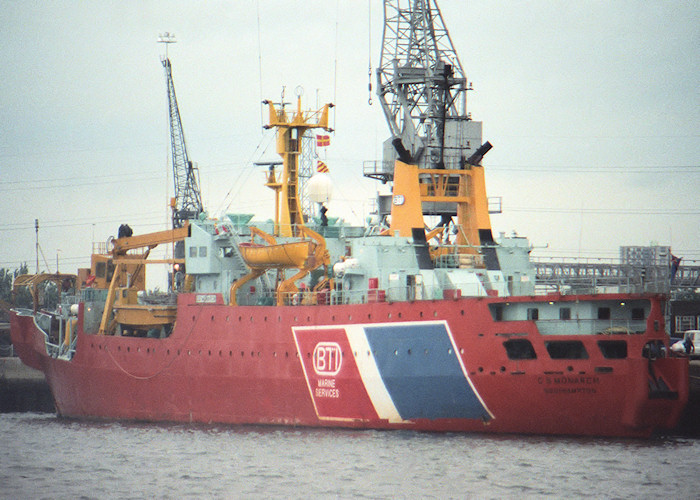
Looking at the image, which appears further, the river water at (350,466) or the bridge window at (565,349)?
the bridge window at (565,349)

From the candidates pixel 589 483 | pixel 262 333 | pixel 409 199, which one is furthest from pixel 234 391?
pixel 589 483

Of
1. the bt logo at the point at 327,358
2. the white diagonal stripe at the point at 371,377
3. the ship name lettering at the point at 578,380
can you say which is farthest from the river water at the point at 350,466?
the bt logo at the point at 327,358

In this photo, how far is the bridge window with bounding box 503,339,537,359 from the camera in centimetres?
3541

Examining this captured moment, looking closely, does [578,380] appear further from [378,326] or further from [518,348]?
[378,326]

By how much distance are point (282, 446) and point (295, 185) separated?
14.8 m

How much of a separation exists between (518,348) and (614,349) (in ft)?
9.91

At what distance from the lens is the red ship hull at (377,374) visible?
Answer: 34188mm

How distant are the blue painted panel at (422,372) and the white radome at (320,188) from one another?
9072 millimetres

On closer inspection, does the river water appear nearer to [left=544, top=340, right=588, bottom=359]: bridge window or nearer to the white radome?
[left=544, top=340, right=588, bottom=359]: bridge window

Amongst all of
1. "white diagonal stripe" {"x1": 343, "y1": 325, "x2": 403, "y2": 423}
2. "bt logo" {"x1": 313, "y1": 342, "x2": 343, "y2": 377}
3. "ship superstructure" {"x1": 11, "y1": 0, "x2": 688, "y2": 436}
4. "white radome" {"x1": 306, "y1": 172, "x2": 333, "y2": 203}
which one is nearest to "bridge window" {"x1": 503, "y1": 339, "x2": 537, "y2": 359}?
"ship superstructure" {"x1": 11, "y1": 0, "x2": 688, "y2": 436}

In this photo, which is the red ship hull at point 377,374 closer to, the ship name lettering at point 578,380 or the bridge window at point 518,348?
the ship name lettering at point 578,380

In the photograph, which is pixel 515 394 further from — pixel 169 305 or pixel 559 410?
pixel 169 305

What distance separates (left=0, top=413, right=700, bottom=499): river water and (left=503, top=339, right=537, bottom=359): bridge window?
267 centimetres

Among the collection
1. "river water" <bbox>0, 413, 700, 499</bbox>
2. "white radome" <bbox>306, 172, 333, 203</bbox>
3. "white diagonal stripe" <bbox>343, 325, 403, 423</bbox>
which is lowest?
"river water" <bbox>0, 413, 700, 499</bbox>
